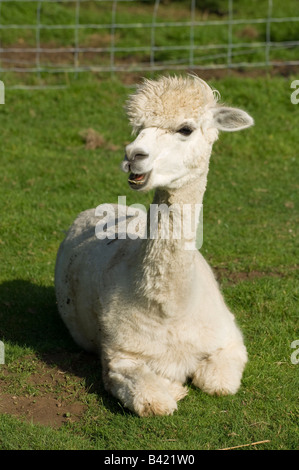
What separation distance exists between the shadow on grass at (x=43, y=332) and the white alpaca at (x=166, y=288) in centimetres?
24

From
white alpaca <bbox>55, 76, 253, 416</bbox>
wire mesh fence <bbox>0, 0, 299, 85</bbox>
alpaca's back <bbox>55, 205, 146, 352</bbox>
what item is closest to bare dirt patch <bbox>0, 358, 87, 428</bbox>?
white alpaca <bbox>55, 76, 253, 416</bbox>

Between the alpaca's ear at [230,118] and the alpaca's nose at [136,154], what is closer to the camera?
the alpaca's nose at [136,154]

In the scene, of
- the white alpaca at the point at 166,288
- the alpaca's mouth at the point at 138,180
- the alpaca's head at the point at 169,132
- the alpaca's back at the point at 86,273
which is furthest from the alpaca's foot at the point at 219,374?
the alpaca's mouth at the point at 138,180

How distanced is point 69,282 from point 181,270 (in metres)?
1.46

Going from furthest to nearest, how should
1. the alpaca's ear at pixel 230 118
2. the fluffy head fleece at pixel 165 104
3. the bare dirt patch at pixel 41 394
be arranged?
the bare dirt patch at pixel 41 394, the alpaca's ear at pixel 230 118, the fluffy head fleece at pixel 165 104

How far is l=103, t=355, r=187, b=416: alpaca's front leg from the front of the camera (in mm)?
4488

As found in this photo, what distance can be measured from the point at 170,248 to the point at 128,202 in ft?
13.6

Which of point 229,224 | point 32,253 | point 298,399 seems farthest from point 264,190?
point 298,399

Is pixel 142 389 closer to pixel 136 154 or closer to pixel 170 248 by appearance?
pixel 170 248

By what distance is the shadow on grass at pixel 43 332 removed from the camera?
207 inches

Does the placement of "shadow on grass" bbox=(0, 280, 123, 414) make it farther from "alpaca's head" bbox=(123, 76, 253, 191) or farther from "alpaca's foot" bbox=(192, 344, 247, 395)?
"alpaca's head" bbox=(123, 76, 253, 191)

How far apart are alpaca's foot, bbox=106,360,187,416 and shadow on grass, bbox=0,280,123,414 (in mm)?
144

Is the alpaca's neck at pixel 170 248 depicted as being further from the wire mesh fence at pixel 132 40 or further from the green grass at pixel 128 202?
the wire mesh fence at pixel 132 40

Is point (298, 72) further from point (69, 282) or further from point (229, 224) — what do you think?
point (69, 282)
